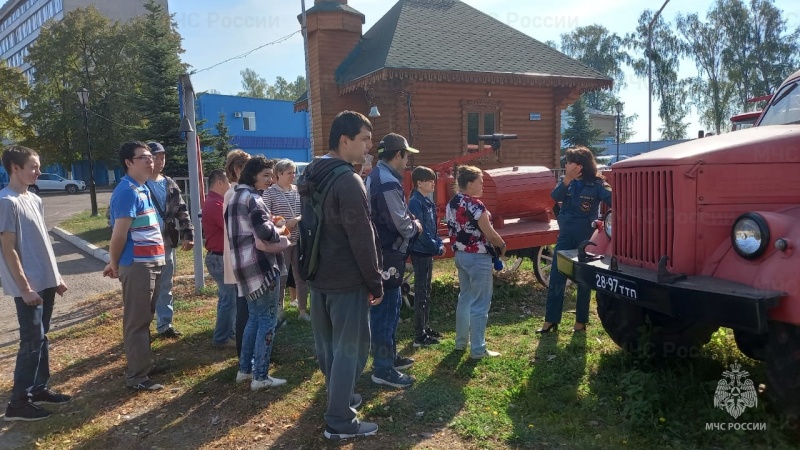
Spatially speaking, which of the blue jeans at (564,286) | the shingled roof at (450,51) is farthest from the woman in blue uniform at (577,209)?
the shingled roof at (450,51)

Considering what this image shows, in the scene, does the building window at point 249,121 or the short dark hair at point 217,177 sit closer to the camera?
the short dark hair at point 217,177

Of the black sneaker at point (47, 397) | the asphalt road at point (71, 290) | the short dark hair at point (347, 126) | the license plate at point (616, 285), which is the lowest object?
the asphalt road at point (71, 290)

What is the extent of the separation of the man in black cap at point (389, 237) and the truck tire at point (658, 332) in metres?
1.59

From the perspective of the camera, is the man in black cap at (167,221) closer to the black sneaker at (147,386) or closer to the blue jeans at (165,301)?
the blue jeans at (165,301)

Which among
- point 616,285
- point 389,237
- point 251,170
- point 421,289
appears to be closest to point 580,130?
point 421,289

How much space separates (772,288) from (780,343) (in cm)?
37

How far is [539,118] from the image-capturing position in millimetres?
16562

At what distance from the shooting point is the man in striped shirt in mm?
4219

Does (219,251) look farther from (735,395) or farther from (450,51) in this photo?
(450,51)

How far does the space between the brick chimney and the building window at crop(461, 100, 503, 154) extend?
150 inches

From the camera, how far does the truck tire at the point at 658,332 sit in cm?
429

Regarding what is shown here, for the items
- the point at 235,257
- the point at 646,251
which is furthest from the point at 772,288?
the point at 235,257

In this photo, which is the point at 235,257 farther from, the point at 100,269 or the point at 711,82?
the point at 711,82

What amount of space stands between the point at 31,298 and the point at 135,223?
0.85 m
